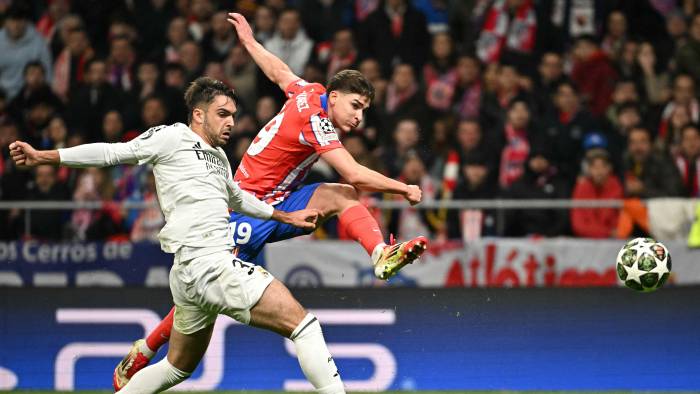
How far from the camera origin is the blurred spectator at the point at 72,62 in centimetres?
1422

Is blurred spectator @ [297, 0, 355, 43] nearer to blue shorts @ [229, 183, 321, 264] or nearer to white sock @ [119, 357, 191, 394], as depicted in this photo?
blue shorts @ [229, 183, 321, 264]

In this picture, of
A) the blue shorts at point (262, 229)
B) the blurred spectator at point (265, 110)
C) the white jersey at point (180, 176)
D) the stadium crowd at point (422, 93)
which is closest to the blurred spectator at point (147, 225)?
the stadium crowd at point (422, 93)

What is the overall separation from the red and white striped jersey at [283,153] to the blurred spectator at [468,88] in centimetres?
525

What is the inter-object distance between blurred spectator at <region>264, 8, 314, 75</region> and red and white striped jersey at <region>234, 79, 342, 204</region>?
17.4ft

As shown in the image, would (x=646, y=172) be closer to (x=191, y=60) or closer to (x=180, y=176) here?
(x=191, y=60)

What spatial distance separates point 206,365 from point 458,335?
6.83 ft

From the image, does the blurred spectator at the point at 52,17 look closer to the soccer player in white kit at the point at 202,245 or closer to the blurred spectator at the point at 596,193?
the blurred spectator at the point at 596,193

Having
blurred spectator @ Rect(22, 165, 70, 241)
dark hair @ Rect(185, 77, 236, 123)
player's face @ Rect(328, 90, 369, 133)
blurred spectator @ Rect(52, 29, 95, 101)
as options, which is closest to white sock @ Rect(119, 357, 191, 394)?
dark hair @ Rect(185, 77, 236, 123)

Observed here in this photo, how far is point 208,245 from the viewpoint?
21.8 ft

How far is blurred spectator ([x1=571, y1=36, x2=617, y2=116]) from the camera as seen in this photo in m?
13.5

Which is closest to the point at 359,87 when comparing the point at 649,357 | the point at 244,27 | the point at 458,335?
the point at 244,27

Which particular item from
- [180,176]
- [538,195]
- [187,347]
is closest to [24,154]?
[180,176]

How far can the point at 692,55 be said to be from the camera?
13578mm

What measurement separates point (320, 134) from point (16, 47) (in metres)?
7.61
